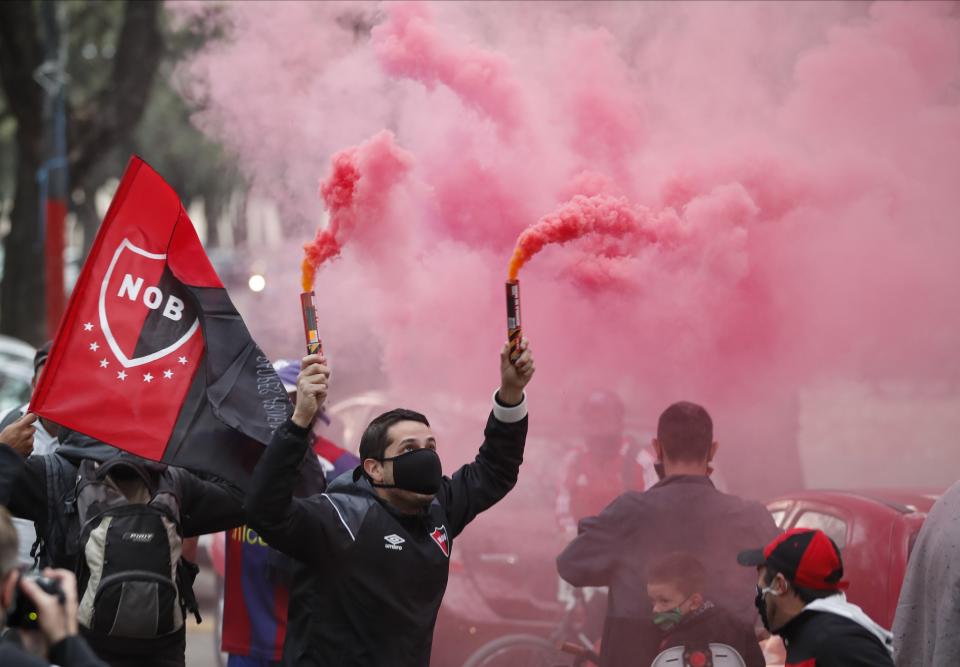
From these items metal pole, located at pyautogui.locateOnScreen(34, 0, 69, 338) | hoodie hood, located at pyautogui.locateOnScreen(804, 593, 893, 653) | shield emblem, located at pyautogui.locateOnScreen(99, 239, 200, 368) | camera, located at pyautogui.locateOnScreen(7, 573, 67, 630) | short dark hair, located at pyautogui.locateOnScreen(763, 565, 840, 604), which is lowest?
hoodie hood, located at pyautogui.locateOnScreen(804, 593, 893, 653)

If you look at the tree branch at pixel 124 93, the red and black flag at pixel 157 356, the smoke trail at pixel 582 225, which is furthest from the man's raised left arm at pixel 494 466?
the tree branch at pixel 124 93

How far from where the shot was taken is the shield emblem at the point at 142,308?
425cm

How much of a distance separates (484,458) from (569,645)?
4.65 ft

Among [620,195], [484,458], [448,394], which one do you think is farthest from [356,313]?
[484,458]

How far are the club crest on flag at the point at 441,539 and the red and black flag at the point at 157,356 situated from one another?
706 millimetres

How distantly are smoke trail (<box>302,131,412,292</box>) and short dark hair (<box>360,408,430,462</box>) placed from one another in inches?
30.5

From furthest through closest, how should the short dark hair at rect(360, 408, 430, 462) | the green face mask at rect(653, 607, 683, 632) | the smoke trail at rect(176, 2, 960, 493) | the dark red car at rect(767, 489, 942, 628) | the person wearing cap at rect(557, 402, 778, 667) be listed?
the smoke trail at rect(176, 2, 960, 493) → the dark red car at rect(767, 489, 942, 628) → the person wearing cap at rect(557, 402, 778, 667) → the green face mask at rect(653, 607, 683, 632) → the short dark hair at rect(360, 408, 430, 462)

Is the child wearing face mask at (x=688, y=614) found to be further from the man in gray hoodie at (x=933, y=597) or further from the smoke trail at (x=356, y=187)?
the smoke trail at (x=356, y=187)

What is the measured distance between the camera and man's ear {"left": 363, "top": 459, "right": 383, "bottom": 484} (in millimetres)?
3895

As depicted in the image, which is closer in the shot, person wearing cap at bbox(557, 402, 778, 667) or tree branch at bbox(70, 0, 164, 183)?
person wearing cap at bbox(557, 402, 778, 667)

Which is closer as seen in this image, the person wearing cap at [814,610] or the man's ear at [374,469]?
the person wearing cap at [814,610]

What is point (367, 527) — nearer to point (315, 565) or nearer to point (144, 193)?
point (315, 565)

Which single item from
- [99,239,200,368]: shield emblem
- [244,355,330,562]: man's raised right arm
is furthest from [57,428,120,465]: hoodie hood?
[244,355,330,562]: man's raised right arm

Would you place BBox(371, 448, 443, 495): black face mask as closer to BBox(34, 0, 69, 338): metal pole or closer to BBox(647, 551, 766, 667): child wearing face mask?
BBox(647, 551, 766, 667): child wearing face mask
